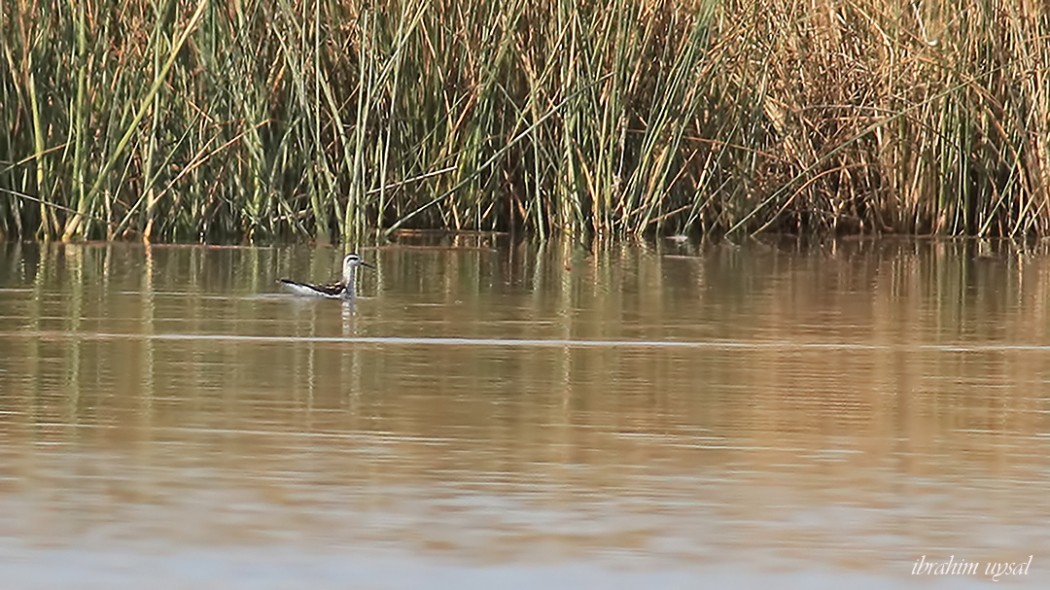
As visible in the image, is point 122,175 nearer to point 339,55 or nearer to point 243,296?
point 339,55

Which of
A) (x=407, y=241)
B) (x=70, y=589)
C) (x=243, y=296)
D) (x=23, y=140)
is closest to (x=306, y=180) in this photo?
(x=407, y=241)

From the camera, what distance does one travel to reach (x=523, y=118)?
13.7m

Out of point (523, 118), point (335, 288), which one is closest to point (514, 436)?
point (335, 288)

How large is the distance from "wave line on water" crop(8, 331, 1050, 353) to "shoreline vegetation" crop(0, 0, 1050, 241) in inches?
173

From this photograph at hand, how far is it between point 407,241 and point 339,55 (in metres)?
1.22

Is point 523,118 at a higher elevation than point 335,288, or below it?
higher

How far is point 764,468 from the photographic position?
505 centimetres
